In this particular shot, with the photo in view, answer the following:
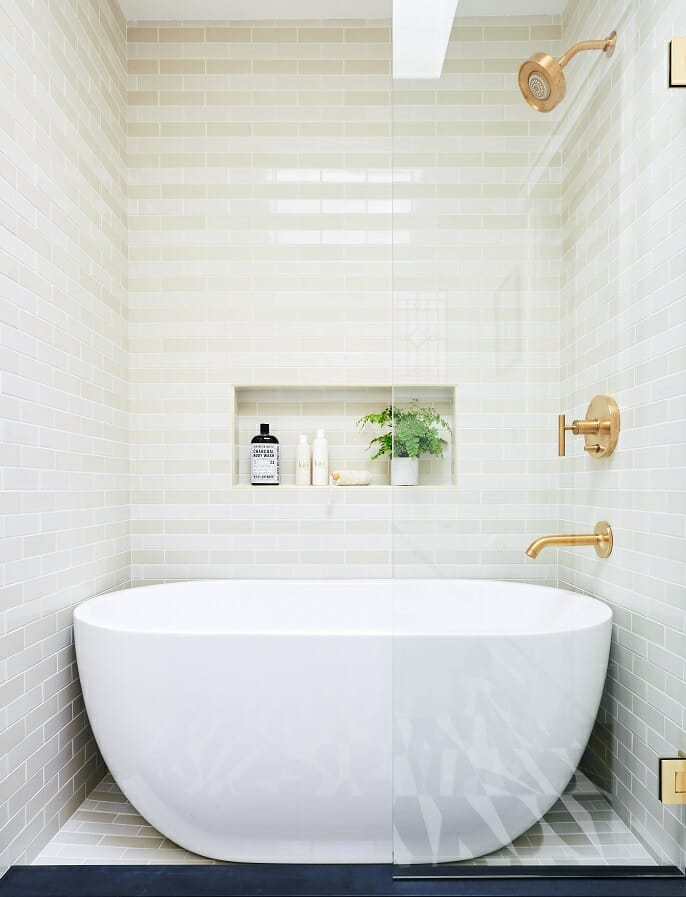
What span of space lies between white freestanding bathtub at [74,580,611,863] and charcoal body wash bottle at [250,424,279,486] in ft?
3.13

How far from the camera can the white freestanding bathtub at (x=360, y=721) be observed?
1614mm

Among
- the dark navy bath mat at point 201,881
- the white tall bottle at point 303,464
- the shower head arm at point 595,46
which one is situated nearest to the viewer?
the shower head arm at point 595,46

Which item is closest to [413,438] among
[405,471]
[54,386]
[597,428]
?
[405,471]

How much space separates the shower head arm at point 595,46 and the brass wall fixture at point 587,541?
3.33 ft

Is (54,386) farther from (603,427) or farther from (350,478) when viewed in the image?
(603,427)

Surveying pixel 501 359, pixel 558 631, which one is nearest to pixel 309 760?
pixel 558 631

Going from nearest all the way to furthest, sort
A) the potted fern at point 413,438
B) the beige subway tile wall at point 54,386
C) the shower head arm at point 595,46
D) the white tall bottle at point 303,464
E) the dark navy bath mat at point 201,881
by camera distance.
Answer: the shower head arm at point 595,46
the potted fern at point 413,438
the dark navy bath mat at point 201,881
the beige subway tile wall at point 54,386
the white tall bottle at point 303,464

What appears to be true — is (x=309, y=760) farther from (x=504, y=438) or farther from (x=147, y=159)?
(x=147, y=159)

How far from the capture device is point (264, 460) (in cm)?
322

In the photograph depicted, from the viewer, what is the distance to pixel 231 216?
3.22 metres

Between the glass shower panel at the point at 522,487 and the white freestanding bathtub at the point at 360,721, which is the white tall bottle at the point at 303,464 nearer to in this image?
the white freestanding bathtub at the point at 360,721

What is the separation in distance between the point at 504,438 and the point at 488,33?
88 centimetres

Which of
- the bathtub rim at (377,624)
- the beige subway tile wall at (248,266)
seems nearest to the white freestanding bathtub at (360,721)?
the bathtub rim at (377,624)

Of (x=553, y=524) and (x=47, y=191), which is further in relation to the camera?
(x=47, y=191)
